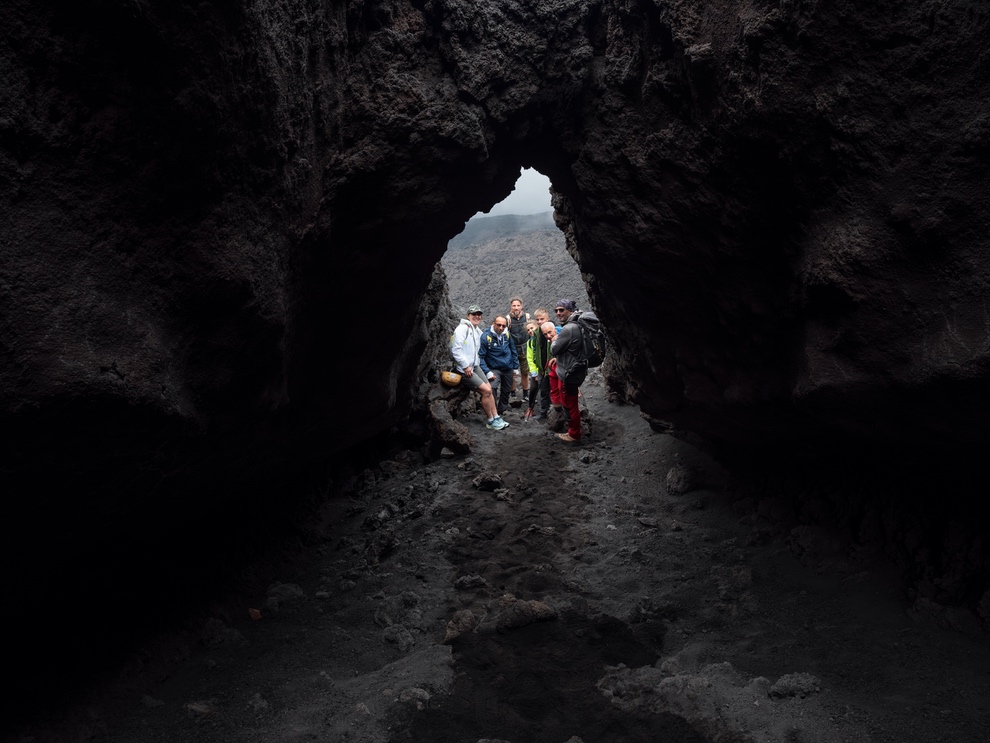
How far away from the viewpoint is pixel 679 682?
2992 millimetres

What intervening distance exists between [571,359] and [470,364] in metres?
1.47

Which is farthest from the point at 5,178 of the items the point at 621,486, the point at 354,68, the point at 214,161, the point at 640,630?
the point at 621,486

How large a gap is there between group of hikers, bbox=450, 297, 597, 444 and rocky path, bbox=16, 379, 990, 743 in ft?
6.57

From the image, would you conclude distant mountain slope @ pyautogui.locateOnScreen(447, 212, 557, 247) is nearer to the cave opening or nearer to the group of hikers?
the cave opening

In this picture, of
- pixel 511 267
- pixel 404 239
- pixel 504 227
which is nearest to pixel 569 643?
pixel 404 239

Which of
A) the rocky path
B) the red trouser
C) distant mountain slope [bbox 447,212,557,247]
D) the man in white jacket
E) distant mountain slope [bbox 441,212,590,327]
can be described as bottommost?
the rocky path

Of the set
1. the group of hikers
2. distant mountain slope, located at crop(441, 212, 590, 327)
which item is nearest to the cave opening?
distant mountain slope, located at crop(441, 212, 590, 327)

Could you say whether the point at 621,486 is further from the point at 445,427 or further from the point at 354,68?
the point at 354,68

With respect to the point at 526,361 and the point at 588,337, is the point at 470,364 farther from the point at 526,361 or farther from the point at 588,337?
the point at 526,361

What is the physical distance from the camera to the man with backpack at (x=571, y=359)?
703cm

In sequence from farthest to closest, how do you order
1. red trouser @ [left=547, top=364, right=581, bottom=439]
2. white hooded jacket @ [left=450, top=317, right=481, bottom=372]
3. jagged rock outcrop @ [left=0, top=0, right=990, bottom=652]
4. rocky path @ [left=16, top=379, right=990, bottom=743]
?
white hooded jacket @ [left=450, top=317, right=481, bottom=372] → red trouser @ [left=547, top=364, right=581, bottom=439] → rocky path @ [left=16, top=379, right=990, bottom=743] → jagged rock outcrop @ [left=0, top=0, right=990, bottom=652]

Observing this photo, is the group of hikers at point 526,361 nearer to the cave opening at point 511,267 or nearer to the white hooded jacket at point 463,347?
the white hooded jacket at point 463,347

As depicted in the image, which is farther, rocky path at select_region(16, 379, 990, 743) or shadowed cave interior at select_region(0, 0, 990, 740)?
rocky path at select_region(16, 379, 990, 743)

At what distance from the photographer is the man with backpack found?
703cm
